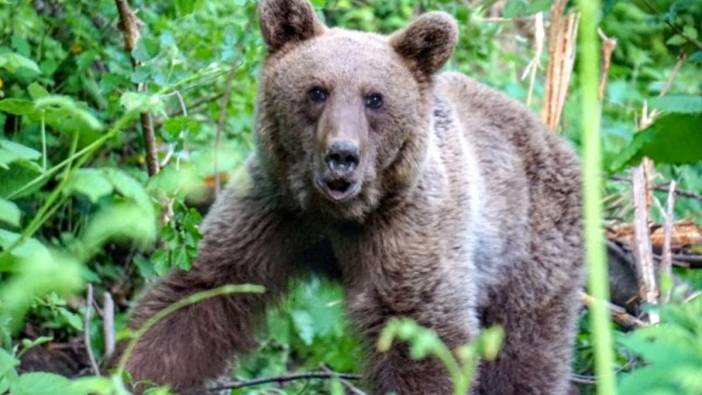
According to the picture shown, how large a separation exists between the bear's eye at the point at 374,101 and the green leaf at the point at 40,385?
6.21ft

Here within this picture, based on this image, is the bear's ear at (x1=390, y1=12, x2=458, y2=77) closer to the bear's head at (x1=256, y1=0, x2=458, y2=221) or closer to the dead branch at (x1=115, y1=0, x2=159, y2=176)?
the bear's head at (x1=256, y1=0, x2=458, y2=221)

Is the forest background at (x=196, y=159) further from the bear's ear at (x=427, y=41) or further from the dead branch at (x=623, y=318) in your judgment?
the bear's ear at (x=427, y=41)

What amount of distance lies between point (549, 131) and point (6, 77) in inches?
109

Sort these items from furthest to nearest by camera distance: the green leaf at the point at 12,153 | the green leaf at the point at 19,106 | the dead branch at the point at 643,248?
the dead branch at the point at 643,248
the green leaf at the point at 19,106
the green leaf at the point at 12,153

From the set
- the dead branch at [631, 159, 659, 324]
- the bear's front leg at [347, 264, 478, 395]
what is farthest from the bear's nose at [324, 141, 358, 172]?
the dead branch at [631, 159, 659, 324]

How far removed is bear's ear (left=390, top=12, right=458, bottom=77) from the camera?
5980mm

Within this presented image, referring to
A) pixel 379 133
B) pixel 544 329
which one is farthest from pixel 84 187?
pixel 544 329

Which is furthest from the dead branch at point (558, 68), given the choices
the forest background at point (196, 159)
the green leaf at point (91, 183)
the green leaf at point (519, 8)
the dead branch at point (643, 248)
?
the green leaf at point (91, 183)

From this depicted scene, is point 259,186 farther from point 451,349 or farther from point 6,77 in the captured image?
point 6,77

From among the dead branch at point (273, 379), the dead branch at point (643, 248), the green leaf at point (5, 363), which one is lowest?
the dead branch at point (273, 379)

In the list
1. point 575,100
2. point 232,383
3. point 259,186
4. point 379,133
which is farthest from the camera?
→ point 575,100

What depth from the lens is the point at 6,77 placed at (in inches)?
285

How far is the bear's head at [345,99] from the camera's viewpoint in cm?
574

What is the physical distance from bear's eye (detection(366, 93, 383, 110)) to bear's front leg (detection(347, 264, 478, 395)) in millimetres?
704
